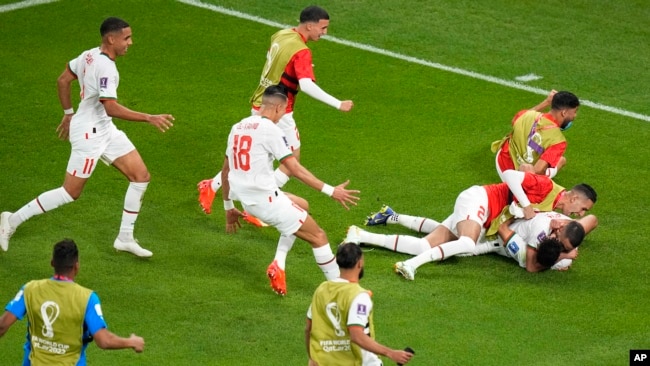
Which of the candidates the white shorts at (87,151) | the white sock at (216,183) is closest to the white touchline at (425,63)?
the white sock at (216,183)

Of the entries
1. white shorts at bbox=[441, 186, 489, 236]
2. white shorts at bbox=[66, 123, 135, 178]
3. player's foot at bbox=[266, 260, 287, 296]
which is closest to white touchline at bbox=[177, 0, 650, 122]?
white shorts at bbox=[441, 186, 489, 236]

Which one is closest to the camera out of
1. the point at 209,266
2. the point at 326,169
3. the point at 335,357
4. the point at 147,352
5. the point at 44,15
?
the point at 335,357

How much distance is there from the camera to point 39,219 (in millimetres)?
12523

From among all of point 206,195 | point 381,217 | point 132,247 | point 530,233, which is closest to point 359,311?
point 530,233

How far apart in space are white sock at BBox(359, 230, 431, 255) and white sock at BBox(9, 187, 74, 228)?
9.74 feet

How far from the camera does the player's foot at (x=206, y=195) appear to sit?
1273cm

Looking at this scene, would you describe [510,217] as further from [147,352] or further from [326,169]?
[147,352]

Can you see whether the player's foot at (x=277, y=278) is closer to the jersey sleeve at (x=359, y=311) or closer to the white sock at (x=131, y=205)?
the white sock at (x=131, y=205)

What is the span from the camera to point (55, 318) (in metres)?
8.02

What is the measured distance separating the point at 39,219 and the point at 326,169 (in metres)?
3.38

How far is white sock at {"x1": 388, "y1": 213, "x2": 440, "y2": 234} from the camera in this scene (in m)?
12.4

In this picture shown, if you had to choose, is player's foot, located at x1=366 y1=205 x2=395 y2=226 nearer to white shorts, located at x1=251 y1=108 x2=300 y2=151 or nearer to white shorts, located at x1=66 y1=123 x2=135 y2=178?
white shorts, located at x1=251 y1=108 x2=300 y2=151

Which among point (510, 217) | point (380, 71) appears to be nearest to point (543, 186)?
point (510, 217)

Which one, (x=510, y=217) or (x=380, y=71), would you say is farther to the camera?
(x=380, y=71)
